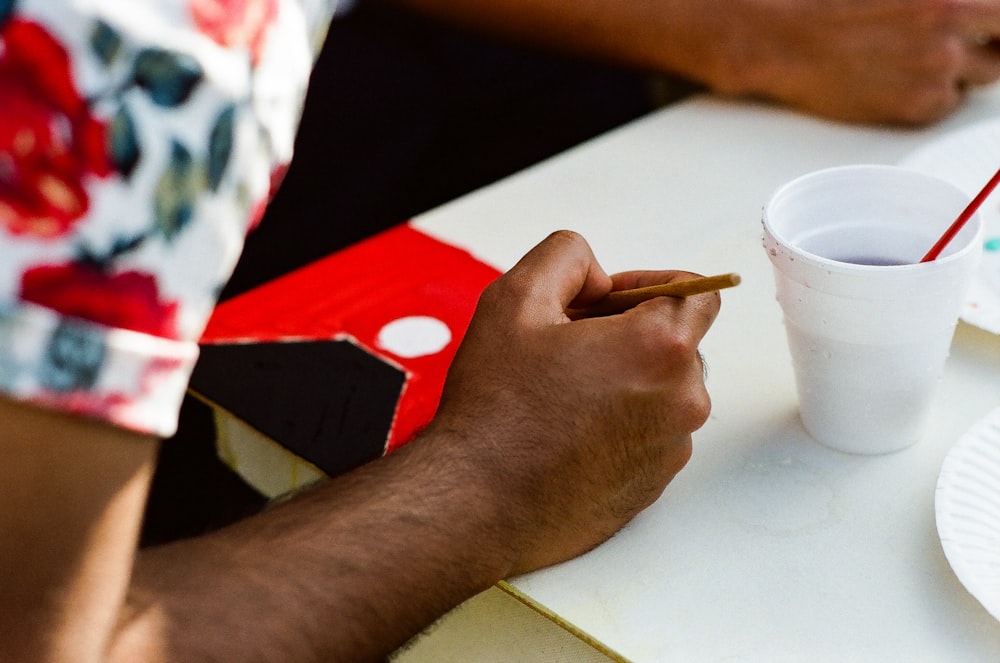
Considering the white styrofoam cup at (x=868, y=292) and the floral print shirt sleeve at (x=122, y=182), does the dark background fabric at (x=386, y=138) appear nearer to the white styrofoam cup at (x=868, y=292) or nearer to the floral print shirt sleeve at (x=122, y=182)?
the white styrofoam cup at (x=868, y=292)

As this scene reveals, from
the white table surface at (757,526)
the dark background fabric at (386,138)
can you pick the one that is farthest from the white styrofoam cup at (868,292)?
the dark background fabric at (386,138)

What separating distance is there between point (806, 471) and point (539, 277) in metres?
0.21

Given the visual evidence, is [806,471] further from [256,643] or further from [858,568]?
[256,643]

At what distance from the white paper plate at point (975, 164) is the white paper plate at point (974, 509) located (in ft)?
0.64

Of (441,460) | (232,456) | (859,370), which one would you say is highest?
(859,370)

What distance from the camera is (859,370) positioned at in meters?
0.61

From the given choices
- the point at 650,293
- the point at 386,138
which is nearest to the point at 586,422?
the point at 650,293

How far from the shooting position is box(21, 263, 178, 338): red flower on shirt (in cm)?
39

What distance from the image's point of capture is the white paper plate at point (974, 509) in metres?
0.54

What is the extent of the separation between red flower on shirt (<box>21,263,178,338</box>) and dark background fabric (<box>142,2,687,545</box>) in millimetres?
741

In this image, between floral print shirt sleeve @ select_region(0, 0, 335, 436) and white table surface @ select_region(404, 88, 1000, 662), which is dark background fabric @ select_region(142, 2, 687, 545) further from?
floral print shirt sleeve @ select_region(0, 0, 335, 436)

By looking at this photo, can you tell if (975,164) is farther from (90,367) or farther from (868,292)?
(90,367)

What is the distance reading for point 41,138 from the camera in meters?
0.38

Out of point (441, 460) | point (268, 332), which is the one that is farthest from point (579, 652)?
point (268, 332)
